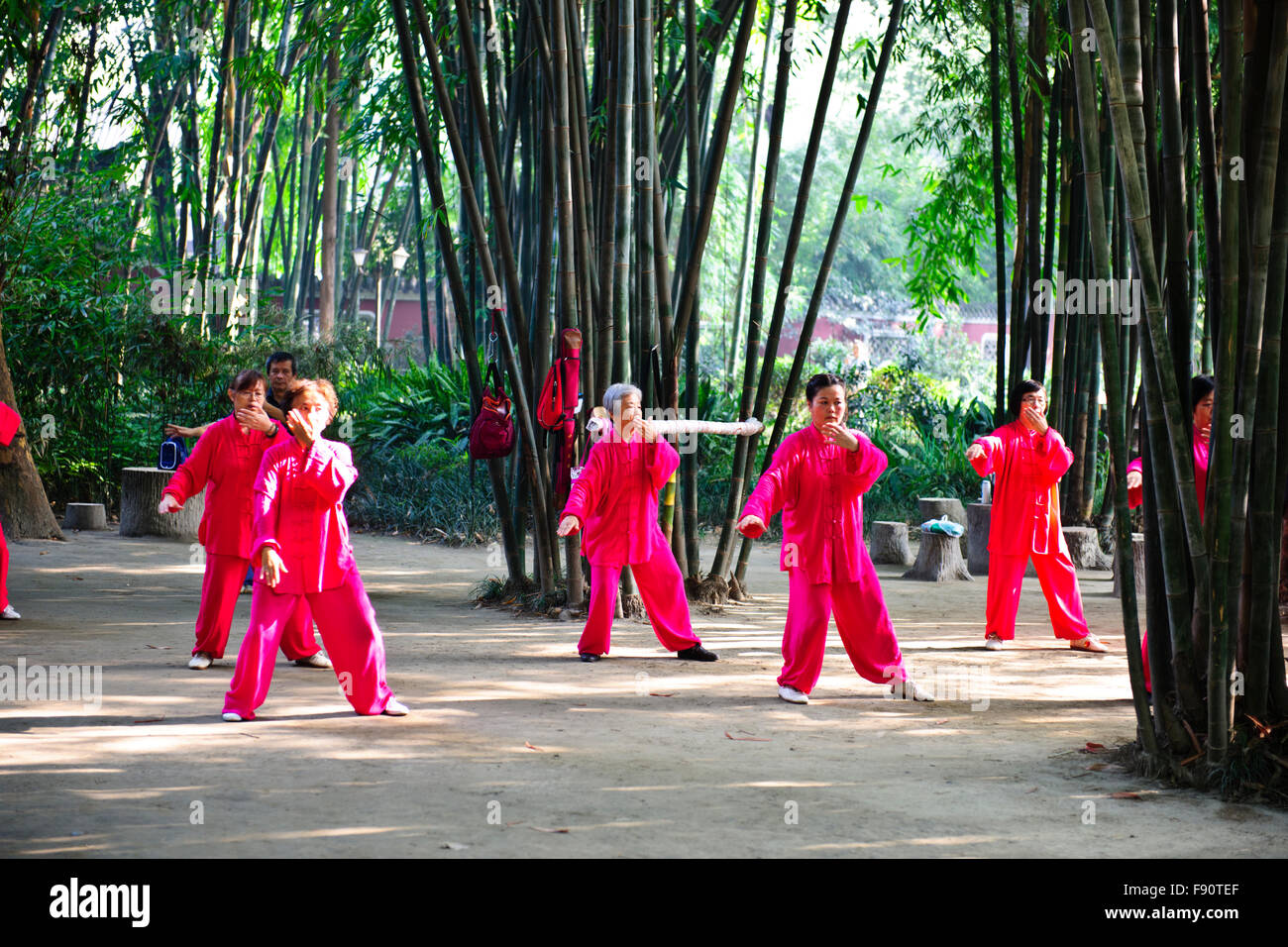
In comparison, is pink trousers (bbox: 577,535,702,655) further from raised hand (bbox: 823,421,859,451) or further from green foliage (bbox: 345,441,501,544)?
green foliage (bbox: 345,441,501,544)

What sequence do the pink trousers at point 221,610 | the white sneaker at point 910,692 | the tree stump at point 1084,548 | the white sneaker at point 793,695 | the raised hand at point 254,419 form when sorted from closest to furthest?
the raised hand at point 254,419 < the white sneaker at point 793,695 < the white sneaker at point 910,692 < the pink trousers at point 221,610 < the tree stump at point 1084,548

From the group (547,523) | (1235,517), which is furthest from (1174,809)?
(547,523)

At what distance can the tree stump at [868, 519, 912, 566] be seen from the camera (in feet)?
30.7

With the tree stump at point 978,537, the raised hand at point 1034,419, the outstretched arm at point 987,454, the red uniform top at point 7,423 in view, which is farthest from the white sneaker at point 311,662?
the tree stump at point 978,537

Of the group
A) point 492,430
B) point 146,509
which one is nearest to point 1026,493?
point 492,430

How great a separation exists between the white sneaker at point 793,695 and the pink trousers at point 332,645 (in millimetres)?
1402

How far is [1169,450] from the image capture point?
3.36 meters

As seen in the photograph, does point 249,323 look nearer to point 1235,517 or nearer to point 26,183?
point 26,183

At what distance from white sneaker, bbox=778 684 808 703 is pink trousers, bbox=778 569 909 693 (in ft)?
0.07

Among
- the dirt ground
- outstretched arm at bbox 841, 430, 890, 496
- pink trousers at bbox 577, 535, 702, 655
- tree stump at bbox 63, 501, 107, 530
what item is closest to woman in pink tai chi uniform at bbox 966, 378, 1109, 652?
the dirt ground

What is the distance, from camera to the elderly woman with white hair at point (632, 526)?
5.40 metres

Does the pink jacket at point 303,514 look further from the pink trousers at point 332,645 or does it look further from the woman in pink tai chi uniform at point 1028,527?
the woman in pink tai chi uniform at point 1028,527

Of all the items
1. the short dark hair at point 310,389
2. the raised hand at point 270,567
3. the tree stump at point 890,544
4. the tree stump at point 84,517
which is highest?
the short dark hair at point 310,389

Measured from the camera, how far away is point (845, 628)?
4672 mm
